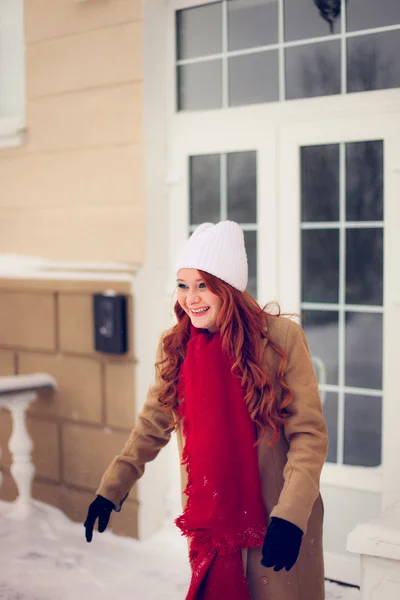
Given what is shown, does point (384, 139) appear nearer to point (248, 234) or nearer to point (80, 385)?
point (248, 234)

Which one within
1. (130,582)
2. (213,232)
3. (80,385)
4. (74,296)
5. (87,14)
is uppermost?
(87,14)

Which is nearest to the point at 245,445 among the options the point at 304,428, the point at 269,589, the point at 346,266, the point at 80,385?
the point at 304,428

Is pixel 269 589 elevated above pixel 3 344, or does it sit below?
below

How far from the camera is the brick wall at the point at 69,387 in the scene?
139 inches

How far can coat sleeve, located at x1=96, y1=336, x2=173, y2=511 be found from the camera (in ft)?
6.98

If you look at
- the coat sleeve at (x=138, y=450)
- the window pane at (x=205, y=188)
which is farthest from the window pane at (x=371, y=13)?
the coat sleeve at (x=138, y=450)

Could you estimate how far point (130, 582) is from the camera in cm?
317

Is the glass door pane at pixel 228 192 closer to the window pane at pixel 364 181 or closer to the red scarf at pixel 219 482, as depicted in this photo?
the window pane at pixel 364 181

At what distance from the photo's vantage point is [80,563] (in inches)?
132

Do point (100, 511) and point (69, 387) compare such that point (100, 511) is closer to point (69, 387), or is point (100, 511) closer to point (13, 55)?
point (69, 387)

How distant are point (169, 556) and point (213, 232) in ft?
6.46

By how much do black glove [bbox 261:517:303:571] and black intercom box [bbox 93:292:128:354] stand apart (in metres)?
1.78

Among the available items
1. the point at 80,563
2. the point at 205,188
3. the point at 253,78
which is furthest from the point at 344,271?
the point at 80,563

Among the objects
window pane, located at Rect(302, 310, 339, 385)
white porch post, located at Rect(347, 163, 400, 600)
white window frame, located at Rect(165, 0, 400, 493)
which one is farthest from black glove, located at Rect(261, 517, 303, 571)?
window pane, located at Rect(302, 310, 339, 385)
